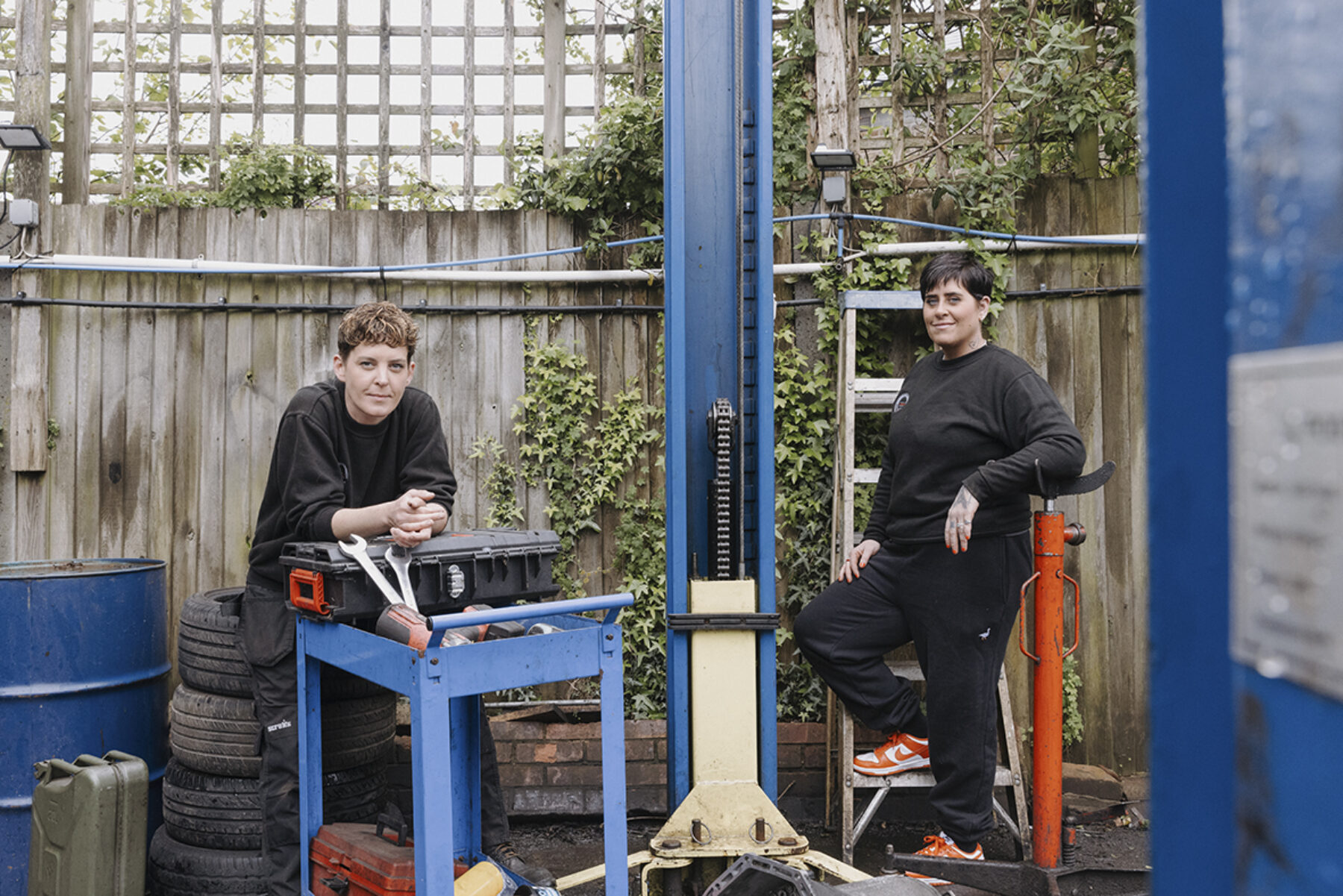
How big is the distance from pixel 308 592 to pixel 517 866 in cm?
99

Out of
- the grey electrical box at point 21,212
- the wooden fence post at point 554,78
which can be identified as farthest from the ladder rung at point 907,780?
the grey electrical box at point 21,212

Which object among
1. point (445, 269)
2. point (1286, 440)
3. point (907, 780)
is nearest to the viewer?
point (1286, 440)

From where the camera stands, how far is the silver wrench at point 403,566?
240cm

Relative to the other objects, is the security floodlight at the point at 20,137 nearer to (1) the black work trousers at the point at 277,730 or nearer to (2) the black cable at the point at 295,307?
(2) the black cable at the point at 295,307

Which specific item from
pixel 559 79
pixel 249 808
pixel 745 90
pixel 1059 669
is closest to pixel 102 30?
pixel 559 79

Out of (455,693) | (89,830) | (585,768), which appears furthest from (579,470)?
(89,830)

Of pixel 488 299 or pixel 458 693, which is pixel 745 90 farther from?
pixel 458 693

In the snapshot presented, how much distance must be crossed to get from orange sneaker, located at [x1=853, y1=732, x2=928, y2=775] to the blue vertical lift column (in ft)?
9.81

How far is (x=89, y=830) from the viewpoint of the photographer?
257cm

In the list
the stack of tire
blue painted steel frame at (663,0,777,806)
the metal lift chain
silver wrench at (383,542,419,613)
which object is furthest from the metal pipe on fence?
silver wrench at (383,542,419,613)

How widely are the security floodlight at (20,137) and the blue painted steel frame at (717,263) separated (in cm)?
280

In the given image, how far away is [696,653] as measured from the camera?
2916 millimetres

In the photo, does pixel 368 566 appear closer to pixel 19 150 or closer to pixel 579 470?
pixel 579 470

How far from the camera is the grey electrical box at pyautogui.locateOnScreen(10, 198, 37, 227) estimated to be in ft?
12.7
